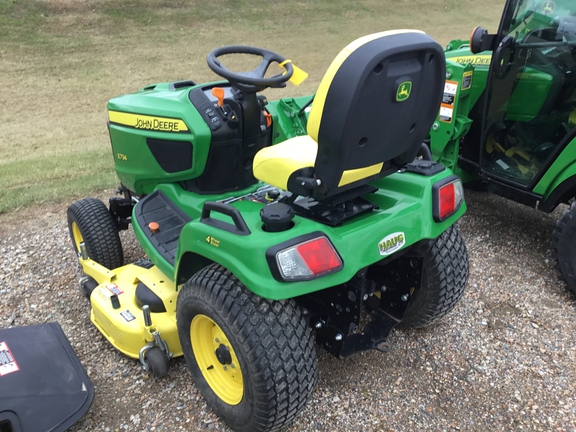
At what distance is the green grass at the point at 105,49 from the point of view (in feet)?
18.1

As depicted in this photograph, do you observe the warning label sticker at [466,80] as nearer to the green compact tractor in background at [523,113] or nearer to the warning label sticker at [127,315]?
the green compact tractor in background at [523,113]

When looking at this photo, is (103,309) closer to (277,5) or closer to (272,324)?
(272,324)

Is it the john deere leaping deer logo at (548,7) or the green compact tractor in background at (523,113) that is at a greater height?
the john deere leaping deer logo at (548,7)

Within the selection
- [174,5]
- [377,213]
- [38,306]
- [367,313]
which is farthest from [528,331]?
[174,5]

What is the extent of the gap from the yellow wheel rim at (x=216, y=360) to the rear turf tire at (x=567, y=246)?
2031 millimetres

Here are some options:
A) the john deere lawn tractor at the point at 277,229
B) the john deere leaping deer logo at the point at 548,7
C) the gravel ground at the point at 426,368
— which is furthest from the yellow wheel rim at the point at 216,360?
the john deere leaping deer logo at the point at 548,7

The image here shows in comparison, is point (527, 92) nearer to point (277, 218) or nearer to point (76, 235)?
point (277, 218)

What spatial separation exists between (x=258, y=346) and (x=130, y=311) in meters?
0.95

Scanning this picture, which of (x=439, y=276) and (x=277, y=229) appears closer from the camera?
(x=277, y=229)

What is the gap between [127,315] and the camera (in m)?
2.44

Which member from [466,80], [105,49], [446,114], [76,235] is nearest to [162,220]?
[76,235]

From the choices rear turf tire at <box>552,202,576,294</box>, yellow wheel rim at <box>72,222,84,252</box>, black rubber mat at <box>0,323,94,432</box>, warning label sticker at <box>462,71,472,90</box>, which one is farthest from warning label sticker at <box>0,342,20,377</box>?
warning label sticker at <box>462,71,472,90</box>

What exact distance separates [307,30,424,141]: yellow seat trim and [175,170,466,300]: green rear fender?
0.38 m

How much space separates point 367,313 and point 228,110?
4.36 feet
